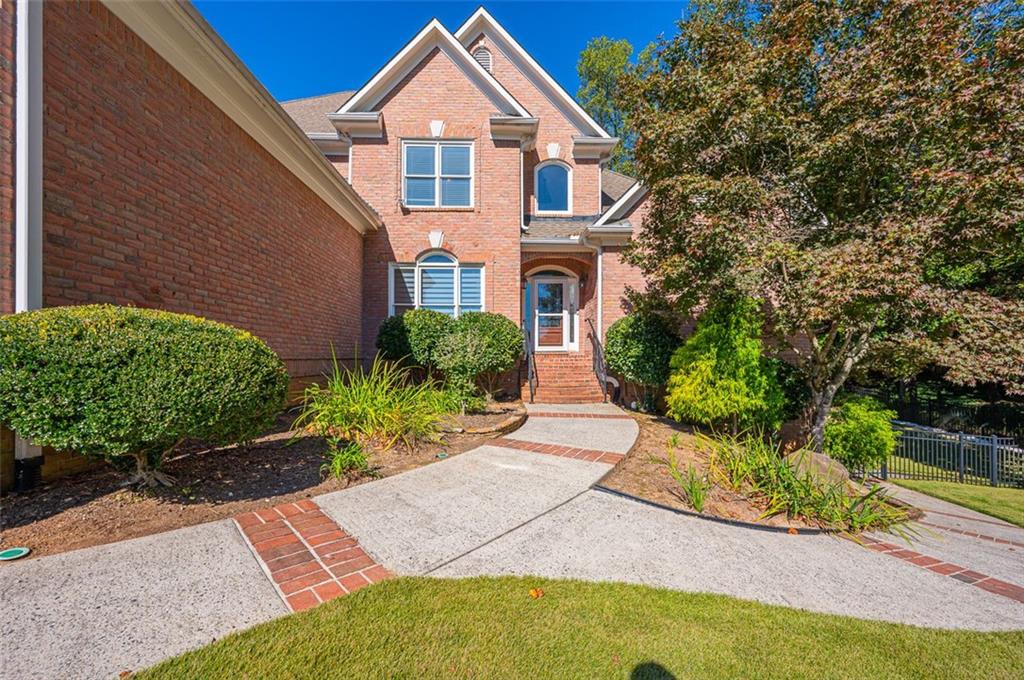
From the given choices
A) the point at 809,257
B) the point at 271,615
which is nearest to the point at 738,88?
the point at 809,257

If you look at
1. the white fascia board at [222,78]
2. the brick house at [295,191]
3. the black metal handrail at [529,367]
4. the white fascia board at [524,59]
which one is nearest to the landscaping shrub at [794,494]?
the black metal handrail at [529,367]

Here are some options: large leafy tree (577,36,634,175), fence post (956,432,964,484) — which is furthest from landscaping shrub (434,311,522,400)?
large leafy tree (577,36,634,175)

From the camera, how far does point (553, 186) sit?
12.8m

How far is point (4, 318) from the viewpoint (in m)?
2.87

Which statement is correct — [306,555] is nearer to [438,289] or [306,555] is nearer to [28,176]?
[28,176]

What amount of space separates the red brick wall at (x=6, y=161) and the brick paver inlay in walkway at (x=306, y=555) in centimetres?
276

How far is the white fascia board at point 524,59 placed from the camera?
1271 centimetres

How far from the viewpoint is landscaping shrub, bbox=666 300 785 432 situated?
6.97 metres

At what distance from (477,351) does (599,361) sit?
4.80m

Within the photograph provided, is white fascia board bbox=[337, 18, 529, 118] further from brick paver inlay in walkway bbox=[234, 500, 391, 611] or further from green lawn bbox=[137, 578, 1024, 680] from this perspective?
green lawn bbox=[137, 578, 1024, 680]

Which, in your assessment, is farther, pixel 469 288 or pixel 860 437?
pixel 469 288

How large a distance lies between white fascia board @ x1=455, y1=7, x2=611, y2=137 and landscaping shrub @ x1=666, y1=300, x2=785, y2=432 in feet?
26.3

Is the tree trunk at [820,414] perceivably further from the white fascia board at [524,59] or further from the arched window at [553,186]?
the white fascia board at [524,59]

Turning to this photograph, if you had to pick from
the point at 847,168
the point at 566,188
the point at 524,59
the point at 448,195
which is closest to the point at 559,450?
the point at 847,168
